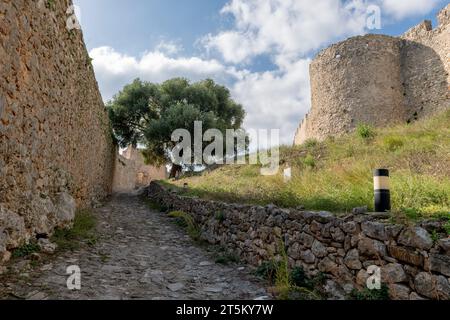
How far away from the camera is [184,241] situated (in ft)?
23.6

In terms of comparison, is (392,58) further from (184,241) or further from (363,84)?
(184,241)

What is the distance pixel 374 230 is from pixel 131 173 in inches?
927

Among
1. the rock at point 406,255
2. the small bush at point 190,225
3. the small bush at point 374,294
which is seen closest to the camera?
the rock at point 406,255

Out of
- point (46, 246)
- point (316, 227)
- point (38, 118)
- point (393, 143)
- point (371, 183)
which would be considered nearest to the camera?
point (316, 227)

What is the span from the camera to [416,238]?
113 inches

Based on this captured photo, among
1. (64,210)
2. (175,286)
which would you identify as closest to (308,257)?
(175,286)

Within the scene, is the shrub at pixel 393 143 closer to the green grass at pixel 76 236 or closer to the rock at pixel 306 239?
the rock at pixel 306 239

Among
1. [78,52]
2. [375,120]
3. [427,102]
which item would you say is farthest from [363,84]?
[78,52]

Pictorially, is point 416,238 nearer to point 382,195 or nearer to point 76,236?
point 382,195

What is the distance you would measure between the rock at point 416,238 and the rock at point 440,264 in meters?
0.10

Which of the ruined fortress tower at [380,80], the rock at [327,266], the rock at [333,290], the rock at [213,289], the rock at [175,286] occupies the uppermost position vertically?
the ruined fortress tower at [380,80]

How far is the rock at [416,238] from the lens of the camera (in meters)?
2.79

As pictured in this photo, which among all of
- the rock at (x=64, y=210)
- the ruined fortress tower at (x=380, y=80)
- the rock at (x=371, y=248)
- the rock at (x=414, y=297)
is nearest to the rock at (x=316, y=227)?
the rock at (x=371, y=248)

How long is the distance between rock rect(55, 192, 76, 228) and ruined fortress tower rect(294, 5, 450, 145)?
15.2 meters
